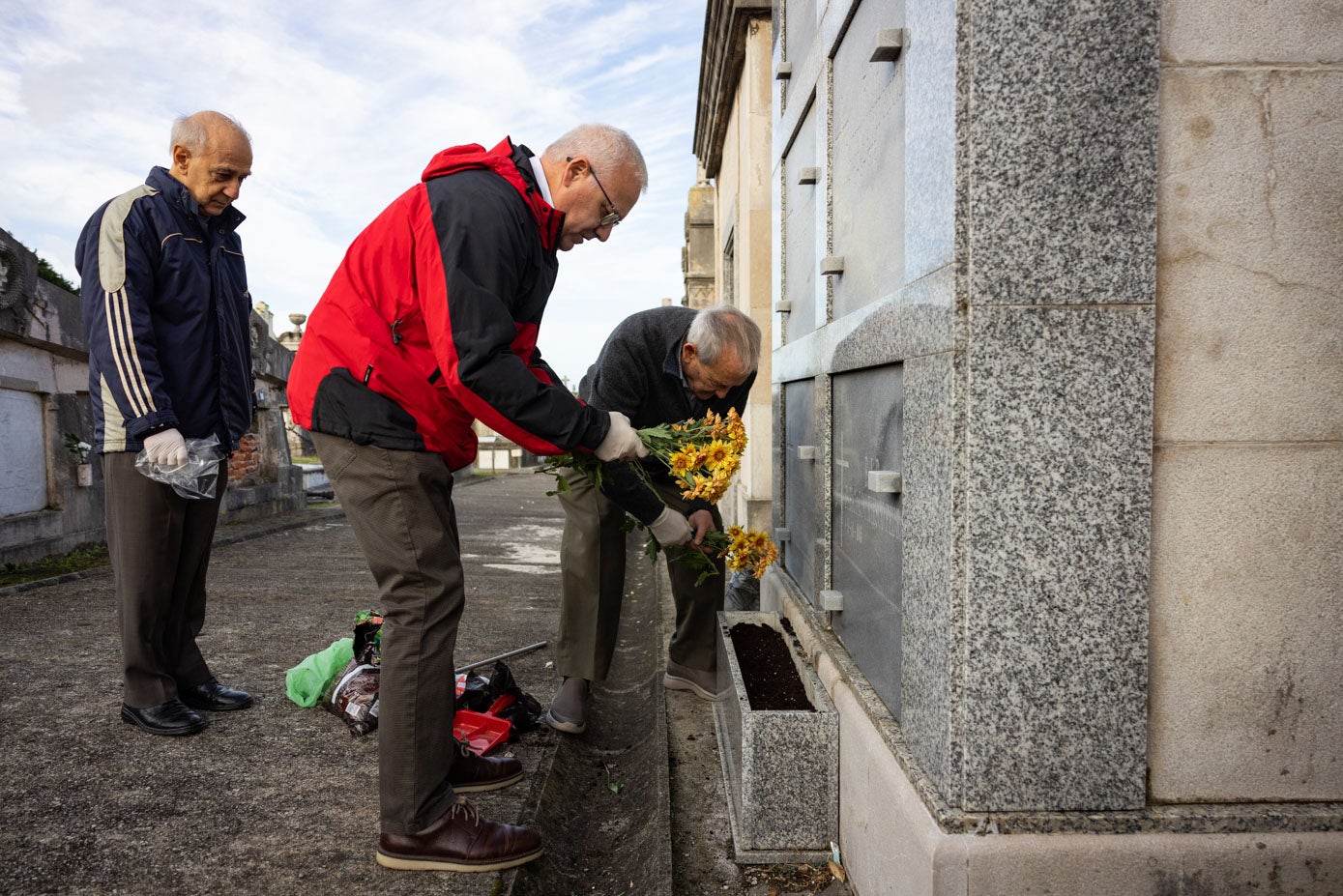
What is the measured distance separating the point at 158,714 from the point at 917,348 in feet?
9.36

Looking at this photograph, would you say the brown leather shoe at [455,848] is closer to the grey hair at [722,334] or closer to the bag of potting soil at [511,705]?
the bag of potting soil at [511,705]

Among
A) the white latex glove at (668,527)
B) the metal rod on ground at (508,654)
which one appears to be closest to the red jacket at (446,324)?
the white latex glove at (668,527)

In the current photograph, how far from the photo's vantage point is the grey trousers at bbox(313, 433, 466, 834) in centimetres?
225

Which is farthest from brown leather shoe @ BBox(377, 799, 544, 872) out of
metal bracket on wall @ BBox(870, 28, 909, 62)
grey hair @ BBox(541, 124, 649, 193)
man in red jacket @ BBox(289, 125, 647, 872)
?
metal bracket on wall @ BBox(870, 28, 909, 62)

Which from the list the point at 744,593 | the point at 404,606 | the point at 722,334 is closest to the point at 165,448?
Answer: the point at 404,606

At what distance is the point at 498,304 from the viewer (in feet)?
6.91

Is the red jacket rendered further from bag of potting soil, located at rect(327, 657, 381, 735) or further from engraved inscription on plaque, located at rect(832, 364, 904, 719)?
bag of potting soil, located at rect(327, 657, 381, 735)

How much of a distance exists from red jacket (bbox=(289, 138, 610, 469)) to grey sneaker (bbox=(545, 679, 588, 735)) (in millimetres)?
1406

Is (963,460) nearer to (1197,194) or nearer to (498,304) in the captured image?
(1197,194)

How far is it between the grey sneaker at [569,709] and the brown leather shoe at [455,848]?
1.08 m

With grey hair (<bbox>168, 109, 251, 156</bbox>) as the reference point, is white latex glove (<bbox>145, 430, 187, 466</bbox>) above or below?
below

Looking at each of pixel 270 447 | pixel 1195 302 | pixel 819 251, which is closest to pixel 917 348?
pixel 1195 302

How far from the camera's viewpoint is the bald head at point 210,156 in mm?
3146

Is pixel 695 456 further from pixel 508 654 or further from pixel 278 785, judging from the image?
pixel 508 654
